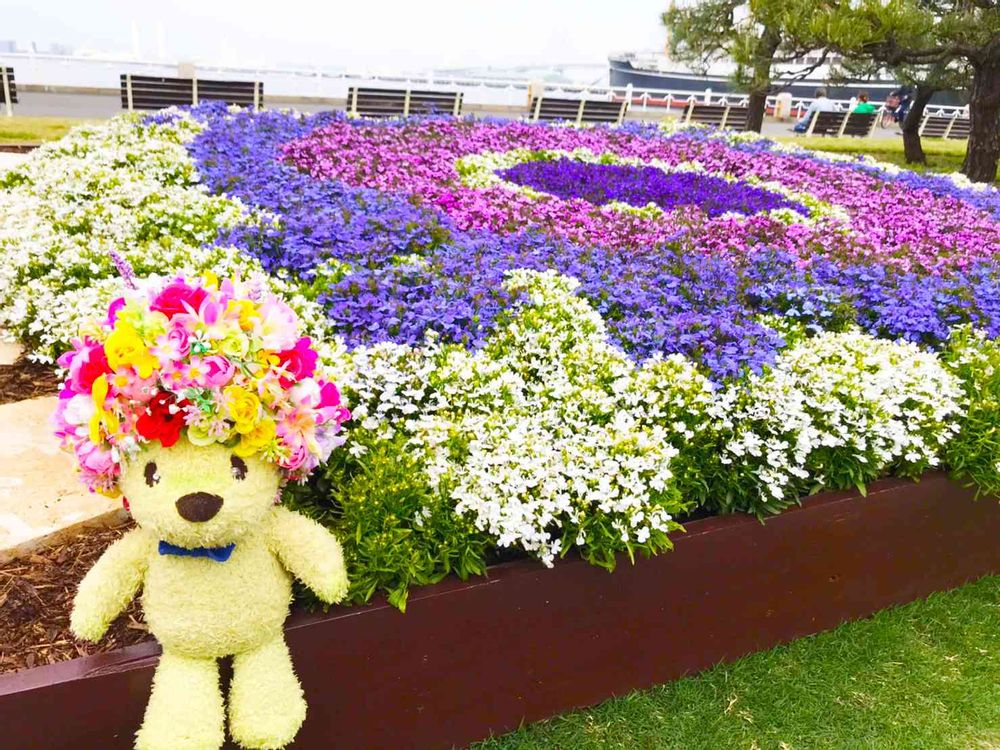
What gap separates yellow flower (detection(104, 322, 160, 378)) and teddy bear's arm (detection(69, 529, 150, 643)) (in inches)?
26.3

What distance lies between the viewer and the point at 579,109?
20484 millimetres

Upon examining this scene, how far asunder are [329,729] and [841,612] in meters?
2.49

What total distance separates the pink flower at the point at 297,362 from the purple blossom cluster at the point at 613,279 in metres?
1.49

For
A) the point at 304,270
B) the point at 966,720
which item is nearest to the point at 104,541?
the point at 304,270

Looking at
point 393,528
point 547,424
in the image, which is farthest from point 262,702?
point 547,424

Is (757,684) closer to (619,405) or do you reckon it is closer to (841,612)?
(841,612)

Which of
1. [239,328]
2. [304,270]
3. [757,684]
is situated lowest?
[757,684]

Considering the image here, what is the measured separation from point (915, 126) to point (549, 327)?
17.2 metres

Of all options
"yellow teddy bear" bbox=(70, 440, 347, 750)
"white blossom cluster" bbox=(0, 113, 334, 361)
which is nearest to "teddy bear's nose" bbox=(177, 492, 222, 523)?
"yellow teddy bear" bbox=(70, 440, 347, 750)

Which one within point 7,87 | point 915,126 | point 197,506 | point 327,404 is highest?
point 915,126

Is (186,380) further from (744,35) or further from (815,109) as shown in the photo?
(815,109)

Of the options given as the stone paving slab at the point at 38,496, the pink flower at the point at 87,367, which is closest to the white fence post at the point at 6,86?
the stone paving slab at the point at 38,496

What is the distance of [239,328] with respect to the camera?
198cm

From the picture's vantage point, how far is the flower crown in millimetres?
1880
